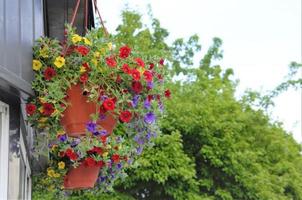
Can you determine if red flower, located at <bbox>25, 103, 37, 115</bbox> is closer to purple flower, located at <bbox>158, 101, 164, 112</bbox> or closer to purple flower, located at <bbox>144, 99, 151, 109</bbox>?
purple flower, located at <bbox>144, 99, 151, 109</bbox>

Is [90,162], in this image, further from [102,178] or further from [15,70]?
[15,70]

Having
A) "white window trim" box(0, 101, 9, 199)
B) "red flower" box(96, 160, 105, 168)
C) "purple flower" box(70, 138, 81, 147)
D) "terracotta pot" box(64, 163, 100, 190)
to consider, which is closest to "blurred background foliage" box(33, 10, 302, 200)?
"terracotta pot" box(64, 163, 100, 190)

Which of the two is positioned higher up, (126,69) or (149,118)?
(126,69)

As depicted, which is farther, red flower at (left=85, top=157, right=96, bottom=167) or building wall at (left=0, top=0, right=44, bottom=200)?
red flower at (left=85, top=157, right=96, bottom=167)

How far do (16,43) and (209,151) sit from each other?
20.1 ft

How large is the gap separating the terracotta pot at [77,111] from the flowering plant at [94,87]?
0.07ft

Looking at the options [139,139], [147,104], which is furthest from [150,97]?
[139,139]

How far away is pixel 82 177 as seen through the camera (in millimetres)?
3270

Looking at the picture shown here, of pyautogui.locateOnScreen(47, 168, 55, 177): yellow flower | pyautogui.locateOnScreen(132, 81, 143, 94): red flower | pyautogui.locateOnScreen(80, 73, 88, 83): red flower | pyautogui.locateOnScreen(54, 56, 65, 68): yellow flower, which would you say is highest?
pyautogui.locateOnScreen(54, 56, 65, 68): yellow flower

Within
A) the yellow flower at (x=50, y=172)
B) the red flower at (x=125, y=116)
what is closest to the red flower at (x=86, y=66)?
the red flower at (x=125, y=116)

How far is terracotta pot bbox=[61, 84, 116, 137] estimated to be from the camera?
9.46ft

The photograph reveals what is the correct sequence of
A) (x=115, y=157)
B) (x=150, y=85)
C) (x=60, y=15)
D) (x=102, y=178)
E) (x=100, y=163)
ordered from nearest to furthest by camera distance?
(x=150, y=85)
(x=100, y=163)
(x=115, y=157)
(x=102, y=178)
(x=60, y=15)

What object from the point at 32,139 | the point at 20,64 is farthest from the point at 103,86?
the point at 32,139

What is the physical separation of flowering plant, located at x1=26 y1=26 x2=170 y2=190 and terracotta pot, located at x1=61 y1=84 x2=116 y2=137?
22mm
